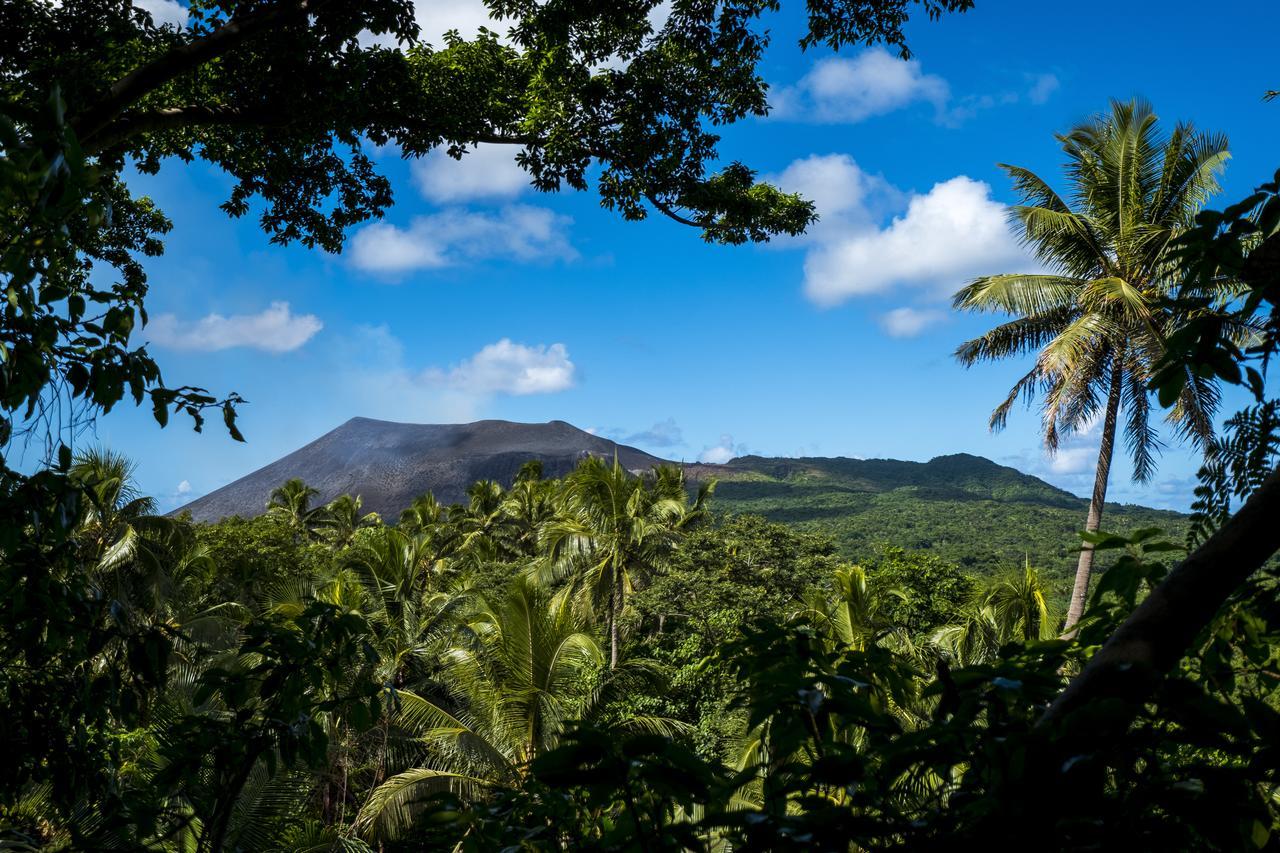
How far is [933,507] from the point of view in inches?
2783

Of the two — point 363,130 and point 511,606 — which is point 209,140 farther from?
point 511,606

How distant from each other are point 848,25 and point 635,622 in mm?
17087

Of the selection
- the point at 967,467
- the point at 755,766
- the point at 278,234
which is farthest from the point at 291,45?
the point at 967,467

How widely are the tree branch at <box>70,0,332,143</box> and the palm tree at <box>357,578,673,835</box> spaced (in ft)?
28.3

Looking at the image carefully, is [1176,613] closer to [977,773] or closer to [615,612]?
[977,773]

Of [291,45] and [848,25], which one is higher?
[848,25]

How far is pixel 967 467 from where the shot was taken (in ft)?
364

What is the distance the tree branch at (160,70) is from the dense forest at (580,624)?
20 millimetres

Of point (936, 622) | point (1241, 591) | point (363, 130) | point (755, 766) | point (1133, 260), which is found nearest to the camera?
point (755, 766)

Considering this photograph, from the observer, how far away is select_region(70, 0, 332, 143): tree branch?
3.27m

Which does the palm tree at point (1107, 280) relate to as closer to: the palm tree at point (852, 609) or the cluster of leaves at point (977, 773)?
the palm tree at point (852, 609)

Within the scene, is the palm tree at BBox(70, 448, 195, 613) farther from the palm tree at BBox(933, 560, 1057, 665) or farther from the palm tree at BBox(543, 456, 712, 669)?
the palm tree at BBox(933, 560, 1057, 665)

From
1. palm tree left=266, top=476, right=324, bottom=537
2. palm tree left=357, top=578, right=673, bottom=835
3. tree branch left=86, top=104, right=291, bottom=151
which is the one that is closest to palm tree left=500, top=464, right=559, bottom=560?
palm tree left=266, top=476, right=324, bottom=537

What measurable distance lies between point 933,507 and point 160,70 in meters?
73.7
